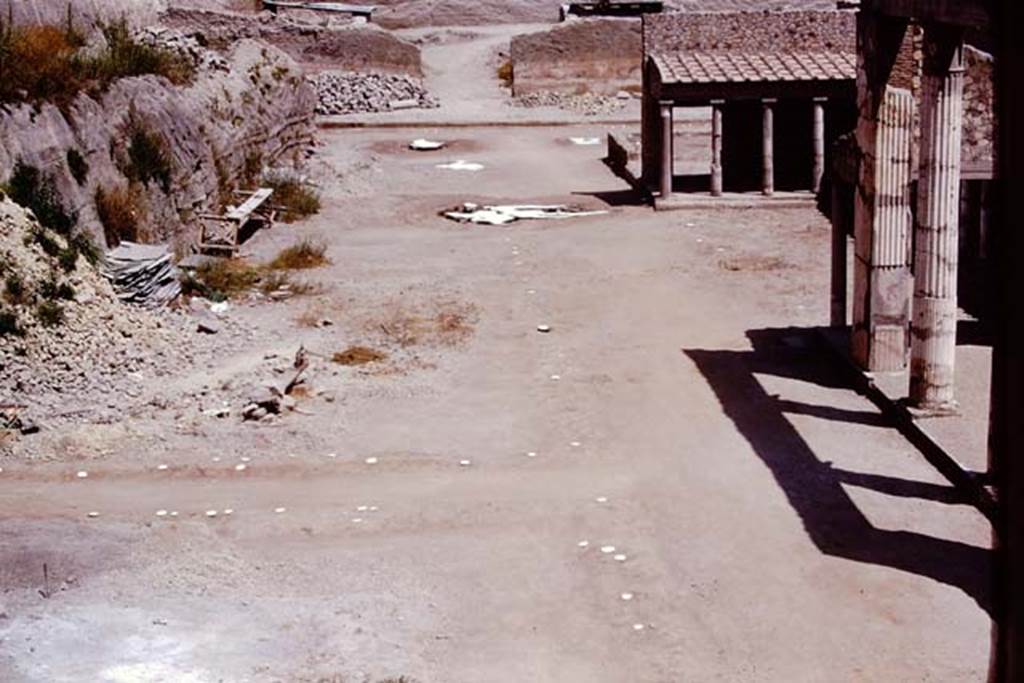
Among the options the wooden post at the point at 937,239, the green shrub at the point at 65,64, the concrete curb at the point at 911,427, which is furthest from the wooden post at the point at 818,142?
the wooden post at the point at 937,239

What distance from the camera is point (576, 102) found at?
140 feet

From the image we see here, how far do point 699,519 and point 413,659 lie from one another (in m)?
3.27

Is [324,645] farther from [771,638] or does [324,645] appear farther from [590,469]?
[590,469]

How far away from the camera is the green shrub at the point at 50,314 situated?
15805 mm

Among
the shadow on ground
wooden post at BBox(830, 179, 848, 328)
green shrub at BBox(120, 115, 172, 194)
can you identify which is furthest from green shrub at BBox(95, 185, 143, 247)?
wooden post at BBox(830, 179, 848, 328)

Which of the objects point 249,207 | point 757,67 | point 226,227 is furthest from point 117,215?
point 757,67

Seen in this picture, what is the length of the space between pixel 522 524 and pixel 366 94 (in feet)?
105

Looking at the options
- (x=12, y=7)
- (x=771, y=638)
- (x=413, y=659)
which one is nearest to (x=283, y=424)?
(x=413, y=659)

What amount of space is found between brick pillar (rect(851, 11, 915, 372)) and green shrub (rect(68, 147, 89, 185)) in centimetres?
1034

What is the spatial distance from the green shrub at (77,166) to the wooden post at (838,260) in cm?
992

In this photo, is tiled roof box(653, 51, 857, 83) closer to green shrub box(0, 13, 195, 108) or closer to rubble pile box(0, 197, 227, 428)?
green shrub box(0, 13, 195, 108)

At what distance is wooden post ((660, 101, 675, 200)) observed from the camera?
26.8 metres

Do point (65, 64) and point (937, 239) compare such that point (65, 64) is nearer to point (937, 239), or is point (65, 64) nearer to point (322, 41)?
point (937, 239)

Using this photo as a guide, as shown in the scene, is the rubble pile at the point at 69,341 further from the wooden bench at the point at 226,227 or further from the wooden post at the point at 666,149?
the wooden post at the point at 666,149
